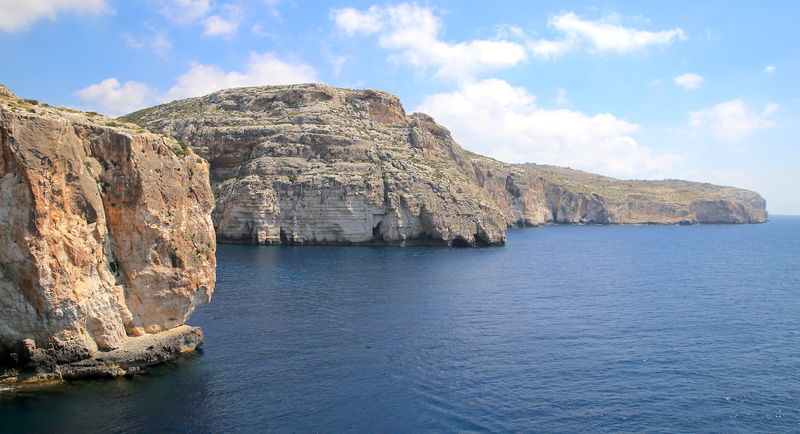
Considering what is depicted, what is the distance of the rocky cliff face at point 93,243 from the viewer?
22875 mm

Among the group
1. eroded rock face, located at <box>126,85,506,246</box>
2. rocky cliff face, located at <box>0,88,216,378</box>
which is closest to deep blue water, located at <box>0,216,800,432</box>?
rocky cliff face, located at <box>0,88,216,378</box>

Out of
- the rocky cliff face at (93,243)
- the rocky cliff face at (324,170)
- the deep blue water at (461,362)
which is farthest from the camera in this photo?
the rocky cliff face at (324,170)

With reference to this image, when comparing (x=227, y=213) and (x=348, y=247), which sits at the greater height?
(x=227, y=213)

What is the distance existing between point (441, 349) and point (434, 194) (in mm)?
63157

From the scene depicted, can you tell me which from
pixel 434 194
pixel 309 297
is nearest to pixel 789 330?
pixel 309 297

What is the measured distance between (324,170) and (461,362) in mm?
66244

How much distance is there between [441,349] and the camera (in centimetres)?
3219

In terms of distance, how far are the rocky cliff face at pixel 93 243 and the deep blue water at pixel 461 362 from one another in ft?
6.88

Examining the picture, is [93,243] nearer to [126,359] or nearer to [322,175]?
[126,359]

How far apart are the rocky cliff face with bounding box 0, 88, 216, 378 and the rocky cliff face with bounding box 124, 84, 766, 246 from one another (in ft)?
193

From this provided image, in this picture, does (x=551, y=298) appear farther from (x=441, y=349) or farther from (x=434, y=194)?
(x=434, y=194)

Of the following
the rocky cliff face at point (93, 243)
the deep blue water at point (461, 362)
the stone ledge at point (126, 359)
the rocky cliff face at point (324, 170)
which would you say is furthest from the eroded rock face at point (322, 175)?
the stone ledge at point (126, 359)

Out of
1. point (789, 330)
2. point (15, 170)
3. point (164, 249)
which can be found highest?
point (15, 170)

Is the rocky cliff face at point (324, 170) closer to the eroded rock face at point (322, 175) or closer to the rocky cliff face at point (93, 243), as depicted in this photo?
the eroded rock face at point (322, 175)
